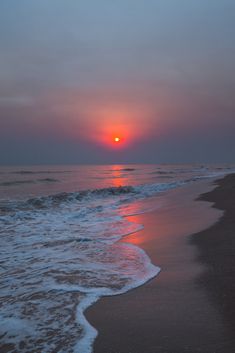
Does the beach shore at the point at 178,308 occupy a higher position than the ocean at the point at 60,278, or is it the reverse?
the beach shore at the point at 178,308

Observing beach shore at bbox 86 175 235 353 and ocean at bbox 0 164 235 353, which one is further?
ocean at bbox 0 164 235 353

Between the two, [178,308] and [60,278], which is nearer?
Answer: [178,308]

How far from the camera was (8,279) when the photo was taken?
17.8 ft

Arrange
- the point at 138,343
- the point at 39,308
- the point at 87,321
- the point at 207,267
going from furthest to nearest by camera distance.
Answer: the point at 207,267
the point at 39,308
the point at 87,321
the point at 138,343

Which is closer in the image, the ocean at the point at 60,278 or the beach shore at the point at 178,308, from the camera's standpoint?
the beach shore at the point at 178,308

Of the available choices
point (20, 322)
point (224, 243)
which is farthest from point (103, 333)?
point (224, 243)

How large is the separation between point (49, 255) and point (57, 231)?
3.23m

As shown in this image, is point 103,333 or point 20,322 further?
point 20,322

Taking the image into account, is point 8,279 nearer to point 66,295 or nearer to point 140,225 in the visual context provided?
point 66,295

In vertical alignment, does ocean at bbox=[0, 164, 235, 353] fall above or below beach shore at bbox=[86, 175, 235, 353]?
below

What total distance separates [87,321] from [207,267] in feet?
7.85

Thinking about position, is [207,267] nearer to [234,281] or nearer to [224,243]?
[234,281]

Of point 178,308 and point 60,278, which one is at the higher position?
point 178,308

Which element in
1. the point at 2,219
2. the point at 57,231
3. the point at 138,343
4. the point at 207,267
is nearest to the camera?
the point at 138,343
